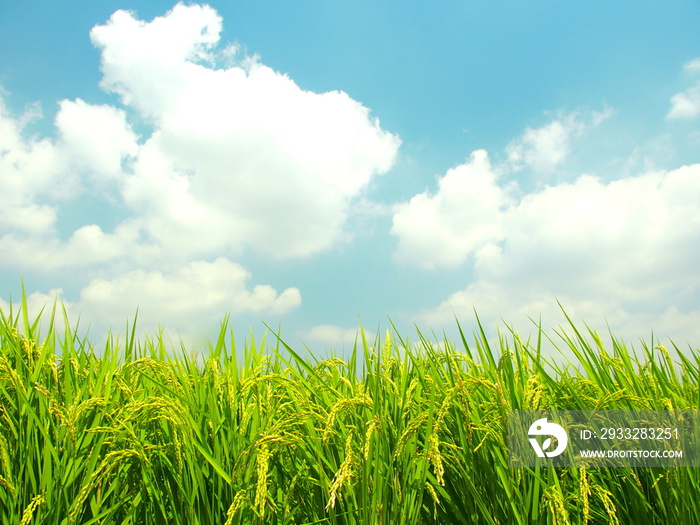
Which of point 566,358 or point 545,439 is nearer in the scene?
point 545,439

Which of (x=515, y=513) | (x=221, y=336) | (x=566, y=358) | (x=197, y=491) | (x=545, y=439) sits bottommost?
(x=515, y=513)

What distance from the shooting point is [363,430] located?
9.16 feet

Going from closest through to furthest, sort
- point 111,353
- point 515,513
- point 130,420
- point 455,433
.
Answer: point 515,513
point 130,420
point 455,433
point 111,353

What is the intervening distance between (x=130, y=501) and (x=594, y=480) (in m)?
2.80

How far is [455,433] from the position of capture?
10.3 ft

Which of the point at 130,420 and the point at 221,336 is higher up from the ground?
the point at 221,336

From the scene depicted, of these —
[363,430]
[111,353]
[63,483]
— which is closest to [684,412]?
[363,430]

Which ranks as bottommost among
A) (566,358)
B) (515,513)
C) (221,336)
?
(515,513)

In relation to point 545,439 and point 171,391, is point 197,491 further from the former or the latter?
point 545,439

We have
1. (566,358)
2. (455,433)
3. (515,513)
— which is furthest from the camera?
(566,358)

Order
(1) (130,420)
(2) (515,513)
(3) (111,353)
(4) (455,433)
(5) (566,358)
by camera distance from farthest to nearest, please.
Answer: (5) (566,358), (3) (111,353), (4) (455,433), (1) (130,420), (2) (515,513)

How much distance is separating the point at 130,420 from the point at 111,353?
1.23 m

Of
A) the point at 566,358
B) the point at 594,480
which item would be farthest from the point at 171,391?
the point at 566,358

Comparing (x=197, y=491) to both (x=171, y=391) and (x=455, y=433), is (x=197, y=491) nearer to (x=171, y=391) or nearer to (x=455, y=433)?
(x=171, y=391)
